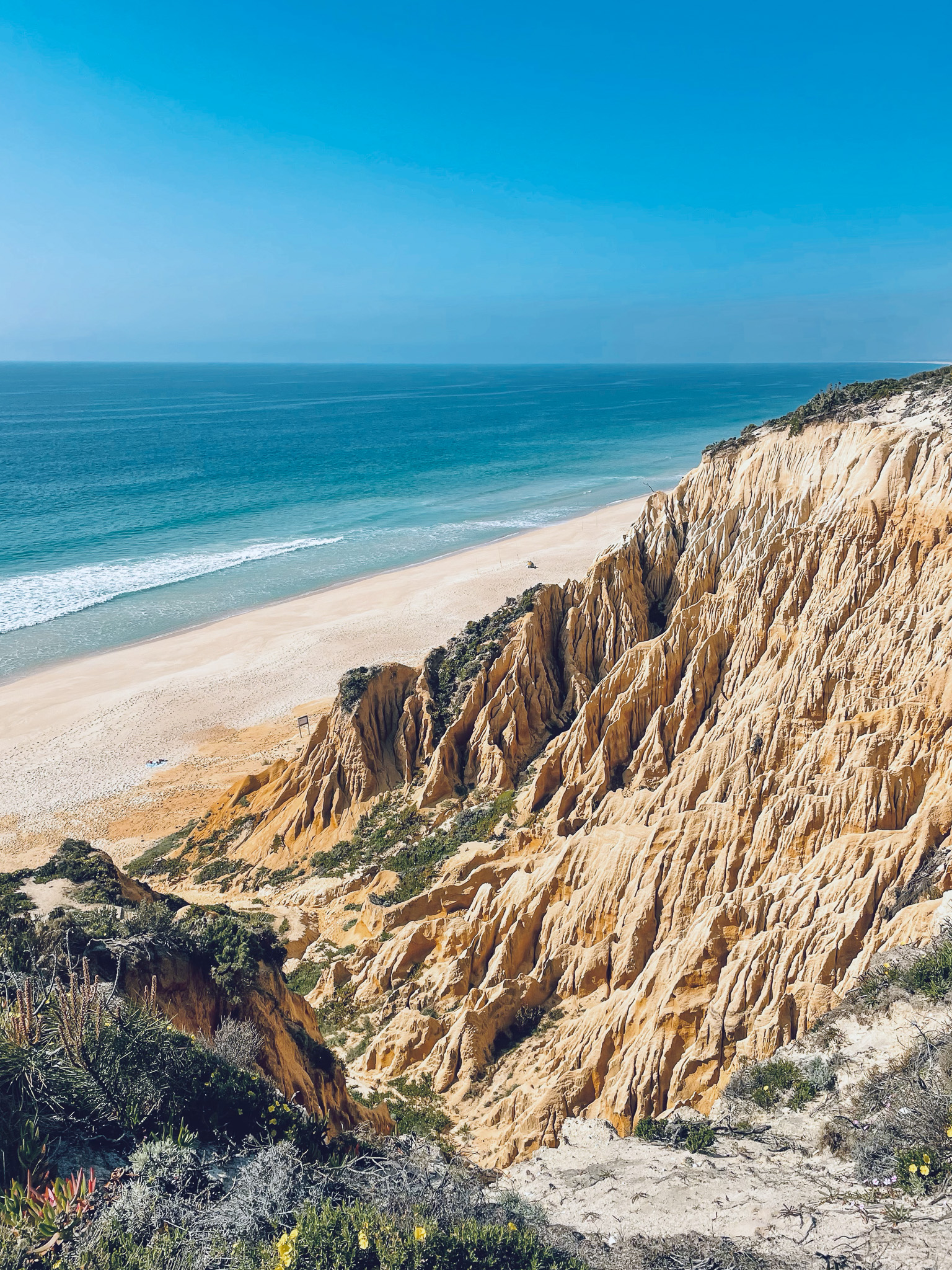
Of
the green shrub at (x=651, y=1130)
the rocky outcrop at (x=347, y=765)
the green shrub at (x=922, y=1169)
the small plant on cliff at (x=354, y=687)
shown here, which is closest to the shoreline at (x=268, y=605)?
the rocky outcrop at (x=347, y=765)

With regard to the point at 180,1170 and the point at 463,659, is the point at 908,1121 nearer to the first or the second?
the point at 180,1170

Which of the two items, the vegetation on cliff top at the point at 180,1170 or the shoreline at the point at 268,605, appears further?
the shoreline at the point at 268,605

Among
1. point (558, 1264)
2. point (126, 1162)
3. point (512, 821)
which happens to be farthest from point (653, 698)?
point (126, 1162)

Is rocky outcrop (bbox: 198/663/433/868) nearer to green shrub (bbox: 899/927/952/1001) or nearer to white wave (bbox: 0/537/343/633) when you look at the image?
green shrub (bbox: 899/927/952/1001)

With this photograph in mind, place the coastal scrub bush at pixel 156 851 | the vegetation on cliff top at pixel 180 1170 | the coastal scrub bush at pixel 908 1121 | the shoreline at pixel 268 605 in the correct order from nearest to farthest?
the vegetation on cliff top at pixel 180 1170 < the coastal scrub bush at pixel 908 1121 < the coastal scrub bush at pixel 156 851 < the shoreline at pixel 268 605

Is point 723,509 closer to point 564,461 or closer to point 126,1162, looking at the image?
point 126,1162

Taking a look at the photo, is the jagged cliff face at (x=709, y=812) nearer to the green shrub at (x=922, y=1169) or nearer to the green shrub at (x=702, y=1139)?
the green shrub at (x=702, y=1139)
